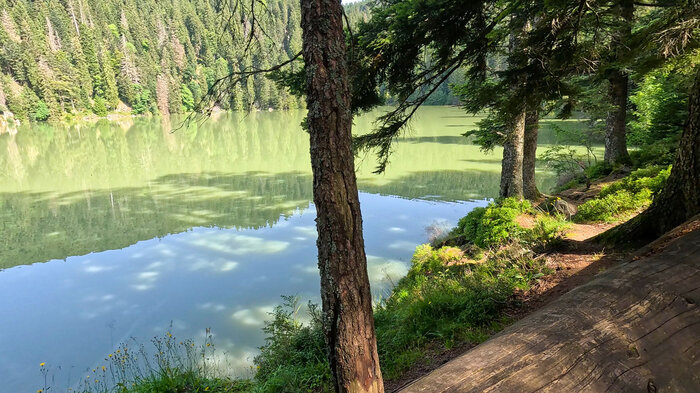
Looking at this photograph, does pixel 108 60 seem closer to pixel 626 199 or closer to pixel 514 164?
pixel 514 164

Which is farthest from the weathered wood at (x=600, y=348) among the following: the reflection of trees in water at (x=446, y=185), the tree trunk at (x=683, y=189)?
the reflection of trees in water at (x=446, y=185)

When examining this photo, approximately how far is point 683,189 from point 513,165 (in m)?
5.14

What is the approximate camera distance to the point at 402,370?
365 centimetres

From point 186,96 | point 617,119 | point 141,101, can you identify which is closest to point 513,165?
point 617,119

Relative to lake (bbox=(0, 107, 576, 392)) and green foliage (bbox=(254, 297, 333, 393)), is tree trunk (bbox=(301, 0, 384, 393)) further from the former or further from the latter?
green foliage (bbox=(254, 297, 333, 393))

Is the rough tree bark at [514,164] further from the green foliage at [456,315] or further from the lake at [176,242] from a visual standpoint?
the green foliage at [456,315]

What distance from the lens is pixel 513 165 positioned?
845 cm

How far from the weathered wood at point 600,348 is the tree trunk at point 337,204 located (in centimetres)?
85

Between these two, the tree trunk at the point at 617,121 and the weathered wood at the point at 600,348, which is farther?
the tree trunk at the point at 617,121

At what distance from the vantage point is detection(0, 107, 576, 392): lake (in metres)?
7.31

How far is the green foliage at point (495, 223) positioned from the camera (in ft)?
23.4

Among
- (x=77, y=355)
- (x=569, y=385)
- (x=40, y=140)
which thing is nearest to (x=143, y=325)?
(x=77, y=355)

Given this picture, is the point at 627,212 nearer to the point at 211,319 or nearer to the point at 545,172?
the point at 211,319

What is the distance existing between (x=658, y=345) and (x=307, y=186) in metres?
18.1
